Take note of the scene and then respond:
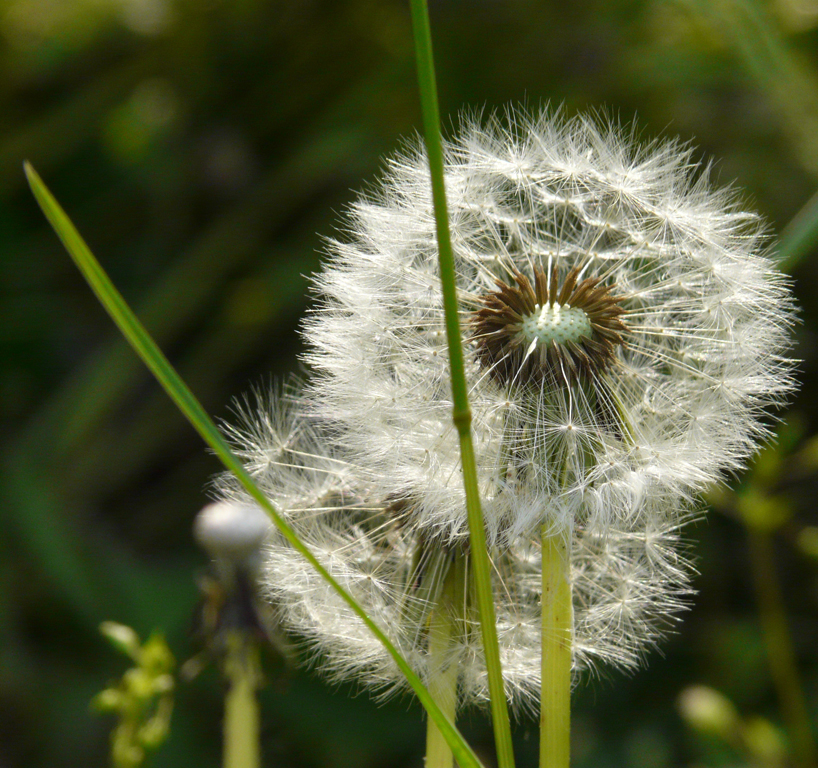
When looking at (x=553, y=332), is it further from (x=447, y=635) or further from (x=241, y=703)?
(x=241, y=703)

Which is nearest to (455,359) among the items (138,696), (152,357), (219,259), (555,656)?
(152,357)

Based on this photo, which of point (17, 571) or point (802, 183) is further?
point (17, 571)

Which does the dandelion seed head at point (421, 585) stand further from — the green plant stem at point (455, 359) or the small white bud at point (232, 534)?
the green plant stem at point (455, 359)

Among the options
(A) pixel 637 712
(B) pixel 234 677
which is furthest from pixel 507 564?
(A) pixel 637 712

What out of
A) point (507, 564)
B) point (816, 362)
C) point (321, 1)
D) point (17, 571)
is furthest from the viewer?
point (321, 1)

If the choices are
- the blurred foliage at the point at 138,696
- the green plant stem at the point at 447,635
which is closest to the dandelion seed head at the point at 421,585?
the green plant stem at the point at 447,635

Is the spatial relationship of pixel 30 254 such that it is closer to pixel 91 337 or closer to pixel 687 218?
pixel 91 337

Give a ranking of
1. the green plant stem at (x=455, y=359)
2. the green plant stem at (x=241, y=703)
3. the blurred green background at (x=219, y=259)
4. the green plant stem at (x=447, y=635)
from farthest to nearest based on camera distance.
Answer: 1. the blurred green background at (x=219, y=259)
2. the green plant stem at (x=447, y=635)
3. the green plant stem at (x=241, y=703)
4. the green plant stem at (x=455, y=359)
